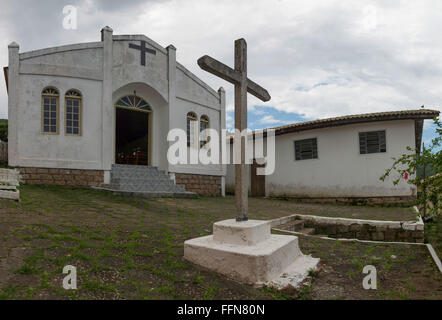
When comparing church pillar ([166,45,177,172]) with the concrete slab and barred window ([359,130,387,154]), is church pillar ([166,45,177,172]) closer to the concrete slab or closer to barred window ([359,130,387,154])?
barred window ([359,130,387,154])

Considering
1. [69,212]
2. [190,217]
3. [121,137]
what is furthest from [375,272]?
[121,137]

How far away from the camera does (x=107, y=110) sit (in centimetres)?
1121

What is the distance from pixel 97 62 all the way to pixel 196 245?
9760 mm

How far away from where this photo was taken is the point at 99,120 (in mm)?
11117

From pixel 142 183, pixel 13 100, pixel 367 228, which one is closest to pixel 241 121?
pixel 367 228

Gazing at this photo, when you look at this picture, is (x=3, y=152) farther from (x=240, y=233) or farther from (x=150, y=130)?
(x=240, y=233)

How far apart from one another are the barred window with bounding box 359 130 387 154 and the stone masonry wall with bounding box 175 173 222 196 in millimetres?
6365

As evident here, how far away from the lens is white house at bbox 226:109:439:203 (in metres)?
12.0

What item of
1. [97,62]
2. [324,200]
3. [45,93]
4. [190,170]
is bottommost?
[324,200]

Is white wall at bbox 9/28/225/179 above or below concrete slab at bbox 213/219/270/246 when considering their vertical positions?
above

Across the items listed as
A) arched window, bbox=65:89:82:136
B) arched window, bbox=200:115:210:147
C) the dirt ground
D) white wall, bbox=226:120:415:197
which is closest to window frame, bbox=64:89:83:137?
arched window, bbox=65:89:82:136

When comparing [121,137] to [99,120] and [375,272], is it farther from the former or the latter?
[375,272]

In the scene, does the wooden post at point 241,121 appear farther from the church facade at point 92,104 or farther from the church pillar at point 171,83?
the church pillar at point 171,83
